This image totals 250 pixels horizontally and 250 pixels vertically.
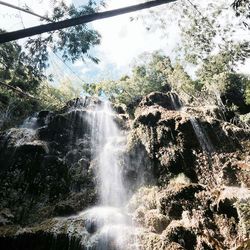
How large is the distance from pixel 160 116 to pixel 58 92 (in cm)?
2377

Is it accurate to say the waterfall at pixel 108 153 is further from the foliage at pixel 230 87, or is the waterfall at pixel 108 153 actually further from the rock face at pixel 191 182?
the foliage at pixel 230 87

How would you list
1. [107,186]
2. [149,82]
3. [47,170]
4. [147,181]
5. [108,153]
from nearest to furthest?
[147,181]
[107,186]
[47,170]
[108,153]
[149,82]

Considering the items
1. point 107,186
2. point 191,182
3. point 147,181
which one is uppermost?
point 107,186

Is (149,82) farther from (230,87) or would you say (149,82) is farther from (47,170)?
(47,170)

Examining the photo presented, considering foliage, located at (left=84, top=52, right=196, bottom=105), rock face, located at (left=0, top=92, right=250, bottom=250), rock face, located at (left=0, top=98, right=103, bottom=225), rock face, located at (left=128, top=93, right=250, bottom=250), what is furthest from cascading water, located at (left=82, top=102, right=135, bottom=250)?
foliage, located at (left=84, top=52, right=196, bottom=105)

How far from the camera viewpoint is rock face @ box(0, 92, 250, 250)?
10656mm

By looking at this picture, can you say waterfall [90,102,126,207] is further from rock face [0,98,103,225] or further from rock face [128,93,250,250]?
rock face [128,93,250,250]

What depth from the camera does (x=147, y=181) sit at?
1427 cm

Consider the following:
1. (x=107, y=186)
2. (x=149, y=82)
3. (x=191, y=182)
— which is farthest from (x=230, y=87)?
(x=107, y=186)

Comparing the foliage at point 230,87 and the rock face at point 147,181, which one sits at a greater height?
the foliage at point 230,87

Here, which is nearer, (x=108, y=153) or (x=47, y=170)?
(x=47, y=170)

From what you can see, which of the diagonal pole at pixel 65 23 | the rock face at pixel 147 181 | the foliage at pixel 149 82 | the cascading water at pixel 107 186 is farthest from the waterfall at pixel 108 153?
the diagonal pole at pixel 65 23

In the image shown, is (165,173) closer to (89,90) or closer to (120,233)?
(120,233)

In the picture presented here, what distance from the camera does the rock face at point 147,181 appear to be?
35.0 ft
